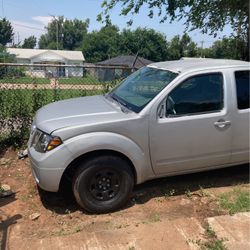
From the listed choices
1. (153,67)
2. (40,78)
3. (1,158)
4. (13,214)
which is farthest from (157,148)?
(40,78)

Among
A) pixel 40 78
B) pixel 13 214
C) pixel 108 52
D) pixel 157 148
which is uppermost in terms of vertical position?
pixel 108 52

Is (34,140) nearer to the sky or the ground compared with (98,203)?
nearer to the sky

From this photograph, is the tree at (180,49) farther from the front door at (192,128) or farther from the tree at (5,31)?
the front door at (192,128)

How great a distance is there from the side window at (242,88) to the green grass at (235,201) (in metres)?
1.14

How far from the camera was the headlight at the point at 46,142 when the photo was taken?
4566mm

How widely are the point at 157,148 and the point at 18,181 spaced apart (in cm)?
229

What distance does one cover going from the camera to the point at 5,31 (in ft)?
311

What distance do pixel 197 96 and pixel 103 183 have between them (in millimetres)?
1638

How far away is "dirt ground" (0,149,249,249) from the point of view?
179 inches

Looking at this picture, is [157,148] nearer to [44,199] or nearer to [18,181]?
[44,199]

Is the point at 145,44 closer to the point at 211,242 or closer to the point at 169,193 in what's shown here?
the point at 169,193

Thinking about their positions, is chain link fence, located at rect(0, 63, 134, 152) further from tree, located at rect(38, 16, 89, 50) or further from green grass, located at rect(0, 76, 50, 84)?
tree, located at rect(38, 16, 89, 50)

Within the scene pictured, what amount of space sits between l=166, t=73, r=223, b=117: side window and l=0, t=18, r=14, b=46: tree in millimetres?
94529

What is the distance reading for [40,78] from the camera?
7.73m
